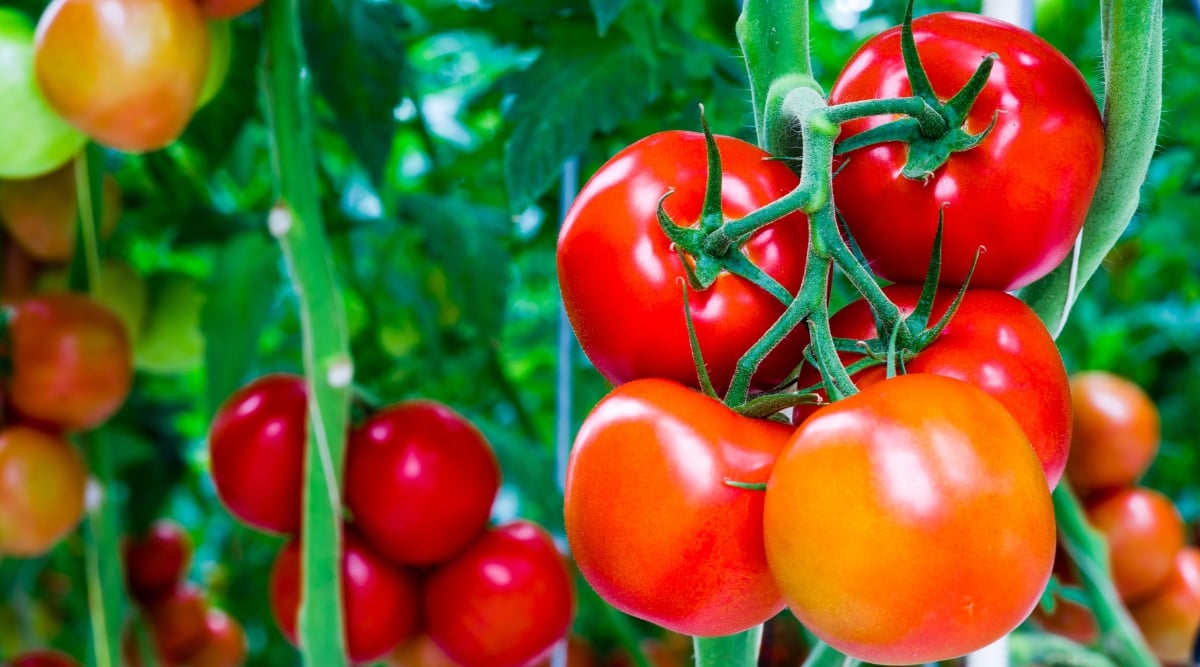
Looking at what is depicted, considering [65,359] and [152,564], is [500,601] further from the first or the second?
[152,564]

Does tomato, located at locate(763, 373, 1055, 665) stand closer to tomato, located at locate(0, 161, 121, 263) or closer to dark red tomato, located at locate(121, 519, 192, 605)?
tomato, located at locate(0, 161, 121, 263)

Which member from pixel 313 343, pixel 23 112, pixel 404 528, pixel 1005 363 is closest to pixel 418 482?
pixel 404 528

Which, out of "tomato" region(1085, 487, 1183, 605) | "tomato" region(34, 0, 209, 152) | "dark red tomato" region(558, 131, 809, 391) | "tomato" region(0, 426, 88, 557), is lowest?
"tomato" region(1085, 487, 1183, 605)

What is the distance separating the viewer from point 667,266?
22 cm

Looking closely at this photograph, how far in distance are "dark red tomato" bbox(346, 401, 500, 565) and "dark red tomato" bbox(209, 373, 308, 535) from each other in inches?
1.2

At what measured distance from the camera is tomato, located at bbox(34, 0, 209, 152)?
458 mm

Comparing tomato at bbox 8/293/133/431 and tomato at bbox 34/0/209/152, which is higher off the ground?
tomato at bbox 34/0/209/152

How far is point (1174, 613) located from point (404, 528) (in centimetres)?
54

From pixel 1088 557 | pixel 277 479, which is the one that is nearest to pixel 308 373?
pixel 277 479

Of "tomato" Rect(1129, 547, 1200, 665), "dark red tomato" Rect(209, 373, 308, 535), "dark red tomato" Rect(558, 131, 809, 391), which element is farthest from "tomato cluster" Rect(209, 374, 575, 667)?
"tomato" Rect(1129, 547, 1200, 665)

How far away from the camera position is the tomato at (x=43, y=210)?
2.13ft

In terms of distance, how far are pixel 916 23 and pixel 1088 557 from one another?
357 millimetres

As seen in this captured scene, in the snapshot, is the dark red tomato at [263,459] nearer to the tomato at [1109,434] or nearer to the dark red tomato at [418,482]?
Answer: the dark red tomato at [418,482]

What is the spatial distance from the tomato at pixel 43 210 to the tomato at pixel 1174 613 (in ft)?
2.47
